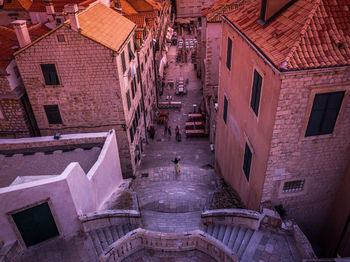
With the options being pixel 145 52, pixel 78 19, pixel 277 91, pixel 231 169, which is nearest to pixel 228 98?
pixel 231 169

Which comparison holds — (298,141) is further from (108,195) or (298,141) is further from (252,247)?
(108,195)

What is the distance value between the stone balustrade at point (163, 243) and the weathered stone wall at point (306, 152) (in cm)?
391

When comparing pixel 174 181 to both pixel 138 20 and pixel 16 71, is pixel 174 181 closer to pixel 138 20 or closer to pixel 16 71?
pixel 16 71

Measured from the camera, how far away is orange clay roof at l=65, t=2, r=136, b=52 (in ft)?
63.1

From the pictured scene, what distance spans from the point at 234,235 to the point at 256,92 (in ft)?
23.2

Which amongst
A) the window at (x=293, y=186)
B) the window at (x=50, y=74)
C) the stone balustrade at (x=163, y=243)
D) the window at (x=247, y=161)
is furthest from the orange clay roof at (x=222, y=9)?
the stone balustrade at (x=163, y=243)

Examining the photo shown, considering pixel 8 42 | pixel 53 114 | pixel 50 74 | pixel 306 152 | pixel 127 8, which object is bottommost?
pixel 306 152

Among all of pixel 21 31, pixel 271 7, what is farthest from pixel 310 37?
pixel 21 31

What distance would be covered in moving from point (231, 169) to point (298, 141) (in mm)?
7038

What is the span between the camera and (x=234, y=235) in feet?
46.2

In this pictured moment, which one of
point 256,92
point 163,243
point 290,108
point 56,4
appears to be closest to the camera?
point 290,108

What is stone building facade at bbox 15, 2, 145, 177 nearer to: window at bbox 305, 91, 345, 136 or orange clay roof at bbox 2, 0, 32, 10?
window at bbox 305, 91, 345, 136

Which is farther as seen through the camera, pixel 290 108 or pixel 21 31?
pixel 21 31

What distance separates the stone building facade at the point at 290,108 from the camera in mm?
11156
